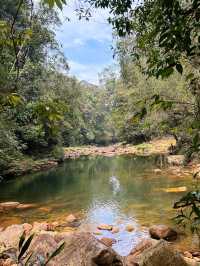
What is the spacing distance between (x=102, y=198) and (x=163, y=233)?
5413 mm

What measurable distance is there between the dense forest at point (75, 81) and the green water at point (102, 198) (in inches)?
81.9

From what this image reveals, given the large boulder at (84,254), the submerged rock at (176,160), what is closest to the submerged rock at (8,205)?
the large boulder at (84,254)

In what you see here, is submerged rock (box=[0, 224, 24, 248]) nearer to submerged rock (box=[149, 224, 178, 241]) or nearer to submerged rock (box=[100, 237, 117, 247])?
submerged rock (box=[100, 237, 117, 247])

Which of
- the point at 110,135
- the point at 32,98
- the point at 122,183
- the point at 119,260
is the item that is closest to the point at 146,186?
the point at 122,183

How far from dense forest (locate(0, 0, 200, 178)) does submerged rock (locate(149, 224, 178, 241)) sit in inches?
93.9

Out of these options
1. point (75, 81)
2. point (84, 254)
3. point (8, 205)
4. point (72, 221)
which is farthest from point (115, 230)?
point (75, 81)

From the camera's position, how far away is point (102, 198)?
13758 mm

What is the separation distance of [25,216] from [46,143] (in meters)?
14.6

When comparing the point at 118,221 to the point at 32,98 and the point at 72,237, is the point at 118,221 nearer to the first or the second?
the point at 72,237

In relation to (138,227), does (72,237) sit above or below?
above

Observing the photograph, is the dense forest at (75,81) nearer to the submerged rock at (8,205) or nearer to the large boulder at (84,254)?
the large boulder at (84,254)

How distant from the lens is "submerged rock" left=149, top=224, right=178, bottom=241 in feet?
27.8

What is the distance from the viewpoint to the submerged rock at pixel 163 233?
27.8 feet

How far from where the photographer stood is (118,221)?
10297 millimetres
